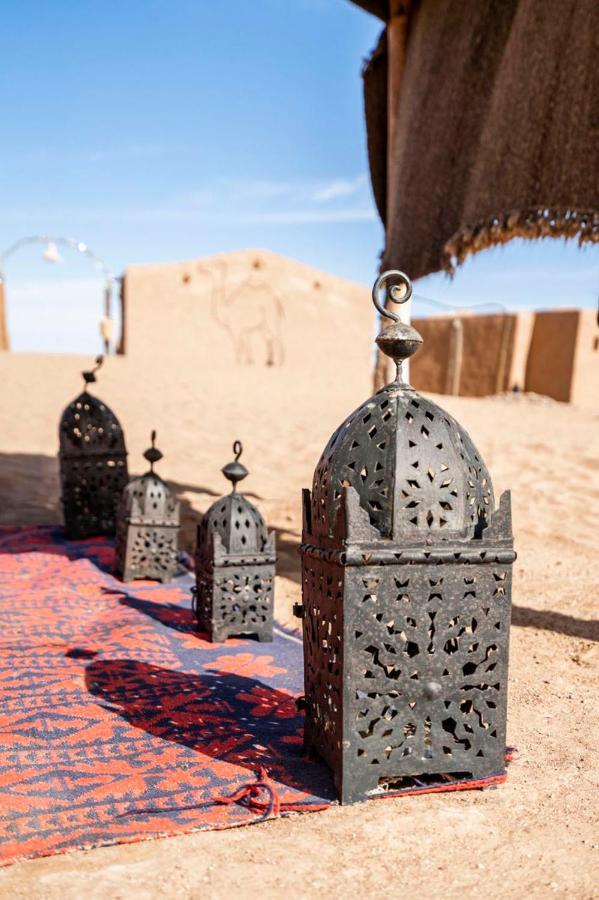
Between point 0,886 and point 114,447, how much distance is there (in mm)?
4766

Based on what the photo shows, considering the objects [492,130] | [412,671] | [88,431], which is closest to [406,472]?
[412,671]

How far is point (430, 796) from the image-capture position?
2420mm

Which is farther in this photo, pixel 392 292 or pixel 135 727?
pixel 135 727

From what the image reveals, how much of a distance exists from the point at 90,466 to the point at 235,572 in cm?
280

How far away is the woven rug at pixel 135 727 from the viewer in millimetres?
2230

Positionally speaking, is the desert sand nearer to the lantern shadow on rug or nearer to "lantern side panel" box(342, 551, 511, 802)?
"lantern side panel" box(342, 551, 511, 802)

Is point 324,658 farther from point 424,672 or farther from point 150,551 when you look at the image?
point 150,551

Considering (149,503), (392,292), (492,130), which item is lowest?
(149,503)

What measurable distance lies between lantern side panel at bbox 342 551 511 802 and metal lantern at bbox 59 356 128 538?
441 centimetres

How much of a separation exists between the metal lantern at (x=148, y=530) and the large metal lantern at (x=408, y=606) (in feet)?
9.15

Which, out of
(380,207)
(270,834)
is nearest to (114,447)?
(380,207)

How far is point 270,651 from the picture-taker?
3908 millimetres

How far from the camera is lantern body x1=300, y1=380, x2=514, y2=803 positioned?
7.74ft

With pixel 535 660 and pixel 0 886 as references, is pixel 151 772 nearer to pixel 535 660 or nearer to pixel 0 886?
pixel 0 886
